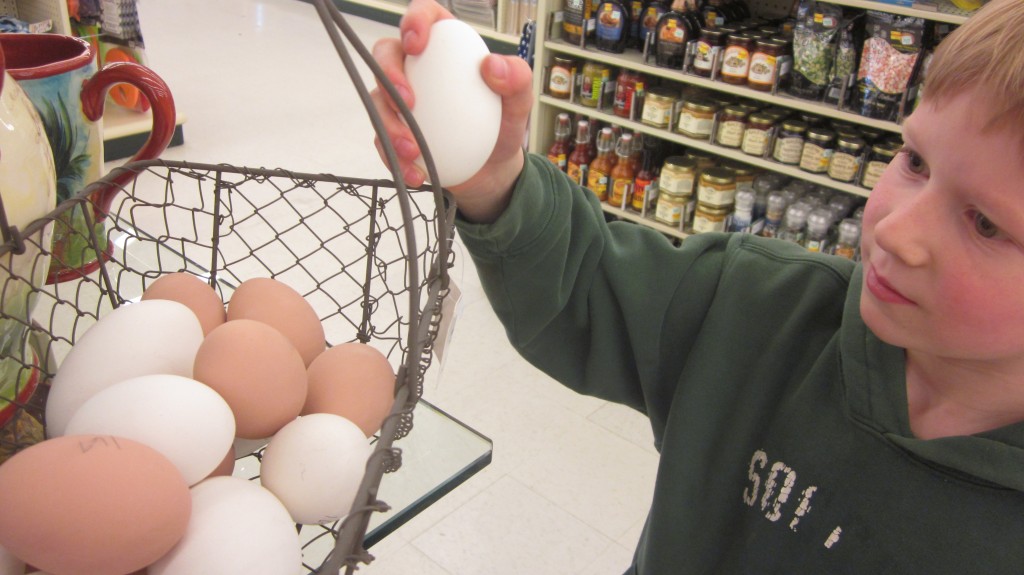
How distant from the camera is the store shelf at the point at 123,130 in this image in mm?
2770

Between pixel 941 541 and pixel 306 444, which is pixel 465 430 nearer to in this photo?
pixel 306 444

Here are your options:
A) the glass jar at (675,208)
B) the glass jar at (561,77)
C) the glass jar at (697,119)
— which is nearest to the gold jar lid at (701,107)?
the glass jar at (697,119)

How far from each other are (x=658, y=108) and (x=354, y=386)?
67.0 inches

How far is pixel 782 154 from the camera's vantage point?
6.58 ft

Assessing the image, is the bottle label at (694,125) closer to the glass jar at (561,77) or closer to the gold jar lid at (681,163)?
the gold jar lid at (681,163)

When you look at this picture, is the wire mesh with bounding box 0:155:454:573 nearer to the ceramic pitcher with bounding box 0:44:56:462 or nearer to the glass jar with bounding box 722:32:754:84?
the ceramic pitcher with bounding box 0:44:56:462

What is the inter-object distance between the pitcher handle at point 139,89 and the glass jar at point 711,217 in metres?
1.70

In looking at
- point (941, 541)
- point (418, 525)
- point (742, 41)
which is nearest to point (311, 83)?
point (742, 41)

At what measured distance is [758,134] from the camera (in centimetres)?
201

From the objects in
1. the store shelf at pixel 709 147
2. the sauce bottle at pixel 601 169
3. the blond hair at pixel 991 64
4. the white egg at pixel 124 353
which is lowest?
the sauce bottle at pixel 601 169

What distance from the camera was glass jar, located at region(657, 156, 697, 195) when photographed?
2.15 m

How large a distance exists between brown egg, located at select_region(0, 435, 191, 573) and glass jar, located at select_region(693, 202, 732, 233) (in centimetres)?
187

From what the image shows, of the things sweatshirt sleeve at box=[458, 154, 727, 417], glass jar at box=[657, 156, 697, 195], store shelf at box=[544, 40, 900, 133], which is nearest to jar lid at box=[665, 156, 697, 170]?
glass jar at box=[657, 156, 697, 195]

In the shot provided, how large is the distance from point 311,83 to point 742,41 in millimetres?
2454
